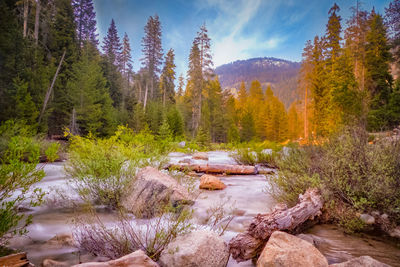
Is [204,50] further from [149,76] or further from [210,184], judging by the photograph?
[210,184]

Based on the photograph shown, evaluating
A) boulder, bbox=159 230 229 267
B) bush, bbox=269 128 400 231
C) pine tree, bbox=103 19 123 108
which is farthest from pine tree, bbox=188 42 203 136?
boulder, bbox=159 230 229 267

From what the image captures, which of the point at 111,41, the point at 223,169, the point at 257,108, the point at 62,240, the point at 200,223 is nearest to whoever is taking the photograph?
the point at 62,240

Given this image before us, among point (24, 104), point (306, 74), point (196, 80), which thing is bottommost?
point (24, 104)

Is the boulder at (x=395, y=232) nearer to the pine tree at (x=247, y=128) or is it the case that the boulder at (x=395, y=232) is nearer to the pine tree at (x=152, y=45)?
the pine tree at (x=247, y=128)

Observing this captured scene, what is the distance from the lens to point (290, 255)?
1.88 m

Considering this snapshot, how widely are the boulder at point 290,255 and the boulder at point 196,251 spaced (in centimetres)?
43

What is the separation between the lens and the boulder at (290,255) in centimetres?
186

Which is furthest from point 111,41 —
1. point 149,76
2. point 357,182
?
point 357,182

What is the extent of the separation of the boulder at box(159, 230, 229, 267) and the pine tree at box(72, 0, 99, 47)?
3376 centimetres

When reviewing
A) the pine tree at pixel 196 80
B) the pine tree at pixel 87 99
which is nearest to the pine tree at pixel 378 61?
the pine tree at pixel 196 80

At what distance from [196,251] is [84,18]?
37.7m

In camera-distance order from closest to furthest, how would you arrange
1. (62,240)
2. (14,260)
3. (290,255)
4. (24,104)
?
(14,260) < (290,255) < (62,240) < (24,104)

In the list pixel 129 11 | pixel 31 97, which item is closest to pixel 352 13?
pixel 129 11

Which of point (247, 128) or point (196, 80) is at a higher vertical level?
point (196, 80)
